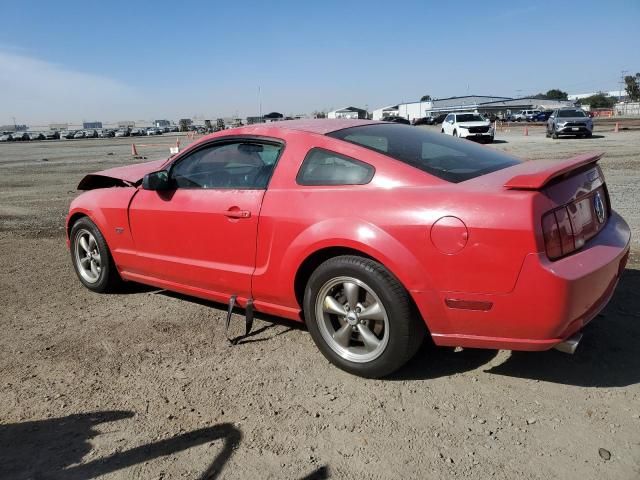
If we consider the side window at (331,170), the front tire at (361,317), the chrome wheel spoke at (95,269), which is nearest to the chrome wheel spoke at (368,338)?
the front tire at (361,317)

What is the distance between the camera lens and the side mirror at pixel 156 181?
4.03 m

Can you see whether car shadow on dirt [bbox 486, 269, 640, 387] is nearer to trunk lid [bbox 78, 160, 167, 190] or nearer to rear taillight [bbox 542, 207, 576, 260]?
rear taillight [bbox 542, 207, 576, 260]

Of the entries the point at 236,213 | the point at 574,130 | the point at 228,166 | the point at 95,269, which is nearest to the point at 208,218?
the point at 236,213

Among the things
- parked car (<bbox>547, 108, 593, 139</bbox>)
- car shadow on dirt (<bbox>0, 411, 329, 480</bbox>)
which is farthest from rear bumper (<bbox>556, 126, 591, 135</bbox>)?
car shadow on dirt (<bbox>0, 411, 329, 480</bbox>)

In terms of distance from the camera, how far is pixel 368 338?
3109 millimetres

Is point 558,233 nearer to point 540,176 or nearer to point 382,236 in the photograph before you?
point 540,176

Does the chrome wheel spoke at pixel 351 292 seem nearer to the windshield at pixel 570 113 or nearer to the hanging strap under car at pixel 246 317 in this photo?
the hanging strap under car at pixel 246 317

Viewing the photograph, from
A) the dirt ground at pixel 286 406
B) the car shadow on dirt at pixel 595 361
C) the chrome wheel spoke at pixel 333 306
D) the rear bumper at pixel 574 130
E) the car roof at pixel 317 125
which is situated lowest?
the rear bumper at pixel 574 130

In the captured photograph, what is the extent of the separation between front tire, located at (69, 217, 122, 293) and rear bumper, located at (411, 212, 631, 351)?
306cm

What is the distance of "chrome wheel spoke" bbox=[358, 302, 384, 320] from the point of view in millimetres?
3016

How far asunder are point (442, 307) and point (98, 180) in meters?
3.65

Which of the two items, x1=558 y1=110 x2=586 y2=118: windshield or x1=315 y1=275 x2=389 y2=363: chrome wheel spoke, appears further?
x1=558 y1=110 x2=586 y2=118: windshield

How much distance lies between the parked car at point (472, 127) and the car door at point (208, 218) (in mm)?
23911

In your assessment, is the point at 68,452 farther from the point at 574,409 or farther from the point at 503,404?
the point at 574,409
